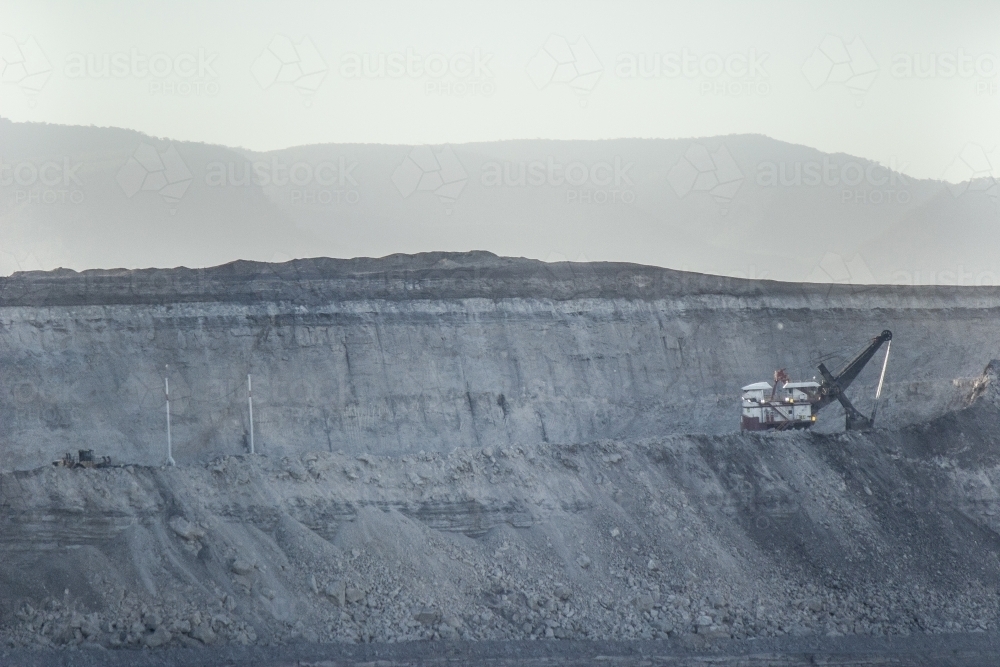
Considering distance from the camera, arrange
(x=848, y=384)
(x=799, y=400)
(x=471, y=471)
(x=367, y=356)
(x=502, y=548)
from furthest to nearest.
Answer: (x=848, y=384) < (x=799, y=400) < (x=367, y=356) < (x=471, y=471) < (x=502, y=548)

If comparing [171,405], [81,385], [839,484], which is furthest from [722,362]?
[81,385]

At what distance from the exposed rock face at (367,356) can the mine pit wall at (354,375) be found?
0.03 m

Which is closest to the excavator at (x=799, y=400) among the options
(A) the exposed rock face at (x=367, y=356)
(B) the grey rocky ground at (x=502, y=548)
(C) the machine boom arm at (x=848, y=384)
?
(C) the machine boom arm at (x=848, y=384)

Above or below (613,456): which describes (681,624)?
below

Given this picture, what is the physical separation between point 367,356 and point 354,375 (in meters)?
0.50

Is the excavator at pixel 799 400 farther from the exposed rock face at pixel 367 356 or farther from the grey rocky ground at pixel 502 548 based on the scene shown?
the grey rocky ground at pixel 502 548

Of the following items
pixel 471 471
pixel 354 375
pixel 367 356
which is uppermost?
pixel 367 356

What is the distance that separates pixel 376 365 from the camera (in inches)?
955

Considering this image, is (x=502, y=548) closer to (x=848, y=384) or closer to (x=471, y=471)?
(x=471, y=471)

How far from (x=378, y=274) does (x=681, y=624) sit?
10.3 meters

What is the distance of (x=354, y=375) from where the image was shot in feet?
79.3

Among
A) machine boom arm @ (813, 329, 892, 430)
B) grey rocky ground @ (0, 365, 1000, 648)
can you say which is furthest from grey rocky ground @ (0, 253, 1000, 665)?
machine boom arm @ (813, 329, 892, 430)

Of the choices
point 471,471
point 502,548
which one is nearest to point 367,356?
point 471,471

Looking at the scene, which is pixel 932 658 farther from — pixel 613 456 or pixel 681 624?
pixel 613 456
